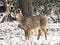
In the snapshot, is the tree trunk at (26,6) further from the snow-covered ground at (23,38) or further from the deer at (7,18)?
the deer at (7,18)

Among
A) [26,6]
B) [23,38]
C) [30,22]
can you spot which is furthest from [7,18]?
[30,22]

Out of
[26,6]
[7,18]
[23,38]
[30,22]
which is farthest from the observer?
[7,18]

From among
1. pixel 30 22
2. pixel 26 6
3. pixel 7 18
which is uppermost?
pixel 26 6

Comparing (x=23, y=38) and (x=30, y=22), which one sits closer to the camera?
(x=30, y=22)

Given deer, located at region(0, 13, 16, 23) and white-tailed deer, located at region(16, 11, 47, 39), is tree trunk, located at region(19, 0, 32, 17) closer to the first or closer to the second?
deer, located at region(0, 13, 16, 23)

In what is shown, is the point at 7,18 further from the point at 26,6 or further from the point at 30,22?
the point at 30,22

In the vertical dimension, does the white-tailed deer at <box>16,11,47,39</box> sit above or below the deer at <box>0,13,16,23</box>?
above

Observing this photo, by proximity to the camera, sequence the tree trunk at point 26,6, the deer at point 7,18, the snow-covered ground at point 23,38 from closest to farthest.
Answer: the snow-covered ground at point 23,38 < the tree trunk at point 26,6 < the deer at point 7,18

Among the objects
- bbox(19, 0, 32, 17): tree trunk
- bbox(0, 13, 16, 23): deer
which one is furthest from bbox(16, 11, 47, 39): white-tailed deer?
bbox(0, 13, 16, 23): deer

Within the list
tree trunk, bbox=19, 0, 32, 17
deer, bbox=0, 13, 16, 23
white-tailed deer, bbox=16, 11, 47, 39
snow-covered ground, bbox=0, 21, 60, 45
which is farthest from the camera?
deer, bbox=0, 13, 16, 23

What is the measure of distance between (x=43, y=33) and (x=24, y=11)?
10.3ft

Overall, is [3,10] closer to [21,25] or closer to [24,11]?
[24,11]

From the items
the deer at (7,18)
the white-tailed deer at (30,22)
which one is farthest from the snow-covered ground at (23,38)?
the deer at (7,18)

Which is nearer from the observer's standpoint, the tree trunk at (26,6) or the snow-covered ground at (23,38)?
the snow-covered ground at (23,38)
